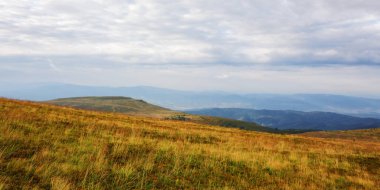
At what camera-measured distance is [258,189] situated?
10.2 metres

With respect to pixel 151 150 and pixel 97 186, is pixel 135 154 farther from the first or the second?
pixel 97 186

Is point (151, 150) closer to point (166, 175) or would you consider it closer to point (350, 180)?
point (166, 175)

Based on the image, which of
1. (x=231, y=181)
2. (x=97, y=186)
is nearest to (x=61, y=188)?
(x=97, y=186)

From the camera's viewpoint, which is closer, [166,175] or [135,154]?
[166,175]

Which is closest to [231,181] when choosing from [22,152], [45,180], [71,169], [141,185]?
[141,185]

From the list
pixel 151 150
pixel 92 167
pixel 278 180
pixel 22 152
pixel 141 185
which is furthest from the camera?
pixel 151 150

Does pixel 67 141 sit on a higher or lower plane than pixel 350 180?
higher

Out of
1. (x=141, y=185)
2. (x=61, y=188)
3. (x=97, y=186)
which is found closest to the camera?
(x=61, y=188)

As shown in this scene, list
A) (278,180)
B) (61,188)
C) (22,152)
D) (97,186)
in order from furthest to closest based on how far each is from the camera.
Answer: (278,180), (22,152), (97,186), (61,188)

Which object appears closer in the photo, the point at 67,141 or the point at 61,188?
the point at 61,188

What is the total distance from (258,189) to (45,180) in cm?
643

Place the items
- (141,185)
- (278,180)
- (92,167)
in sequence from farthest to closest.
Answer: (278,180) < (92,167) < (141,185)

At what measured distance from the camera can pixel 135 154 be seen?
42.9ft

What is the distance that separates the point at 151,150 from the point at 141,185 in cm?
564
